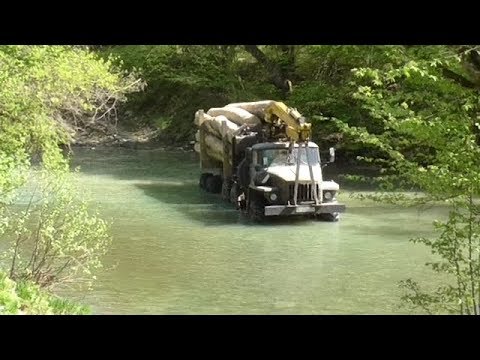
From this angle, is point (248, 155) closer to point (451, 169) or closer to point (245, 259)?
point (245, 259)

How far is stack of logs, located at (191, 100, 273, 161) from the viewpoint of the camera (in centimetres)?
2284

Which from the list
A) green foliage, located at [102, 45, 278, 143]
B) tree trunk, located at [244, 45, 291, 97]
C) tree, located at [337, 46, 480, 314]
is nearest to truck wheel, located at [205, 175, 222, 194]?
green foliage, located at [102, 45, 278, 143]

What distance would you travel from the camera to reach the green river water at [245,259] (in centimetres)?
1277

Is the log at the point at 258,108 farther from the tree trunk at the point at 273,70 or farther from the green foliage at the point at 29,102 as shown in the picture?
the tree trunk at the point at 273,70

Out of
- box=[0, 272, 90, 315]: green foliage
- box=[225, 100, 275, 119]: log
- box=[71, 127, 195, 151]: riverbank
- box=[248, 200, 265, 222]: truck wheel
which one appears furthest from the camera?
box=[71, 127, 195, 151]: riverbank

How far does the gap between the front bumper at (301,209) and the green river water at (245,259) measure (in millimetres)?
380

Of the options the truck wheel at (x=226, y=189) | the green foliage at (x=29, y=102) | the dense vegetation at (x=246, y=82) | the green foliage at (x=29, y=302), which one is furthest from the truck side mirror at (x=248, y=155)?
the green foliage at (x=29, y=302)

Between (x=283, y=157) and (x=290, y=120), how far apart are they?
1.15m

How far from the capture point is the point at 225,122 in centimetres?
2362

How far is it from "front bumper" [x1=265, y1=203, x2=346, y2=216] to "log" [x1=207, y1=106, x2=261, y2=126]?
12.6ft

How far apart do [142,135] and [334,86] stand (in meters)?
13.1

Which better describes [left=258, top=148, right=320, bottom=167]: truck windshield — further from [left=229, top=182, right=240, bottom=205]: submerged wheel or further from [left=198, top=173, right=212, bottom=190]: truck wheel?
[left=198, top=173, right=212, bottom=190]: truck wheel

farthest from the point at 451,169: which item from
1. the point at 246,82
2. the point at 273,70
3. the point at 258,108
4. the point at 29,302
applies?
the point at 246,82

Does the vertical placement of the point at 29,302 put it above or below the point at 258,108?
below
